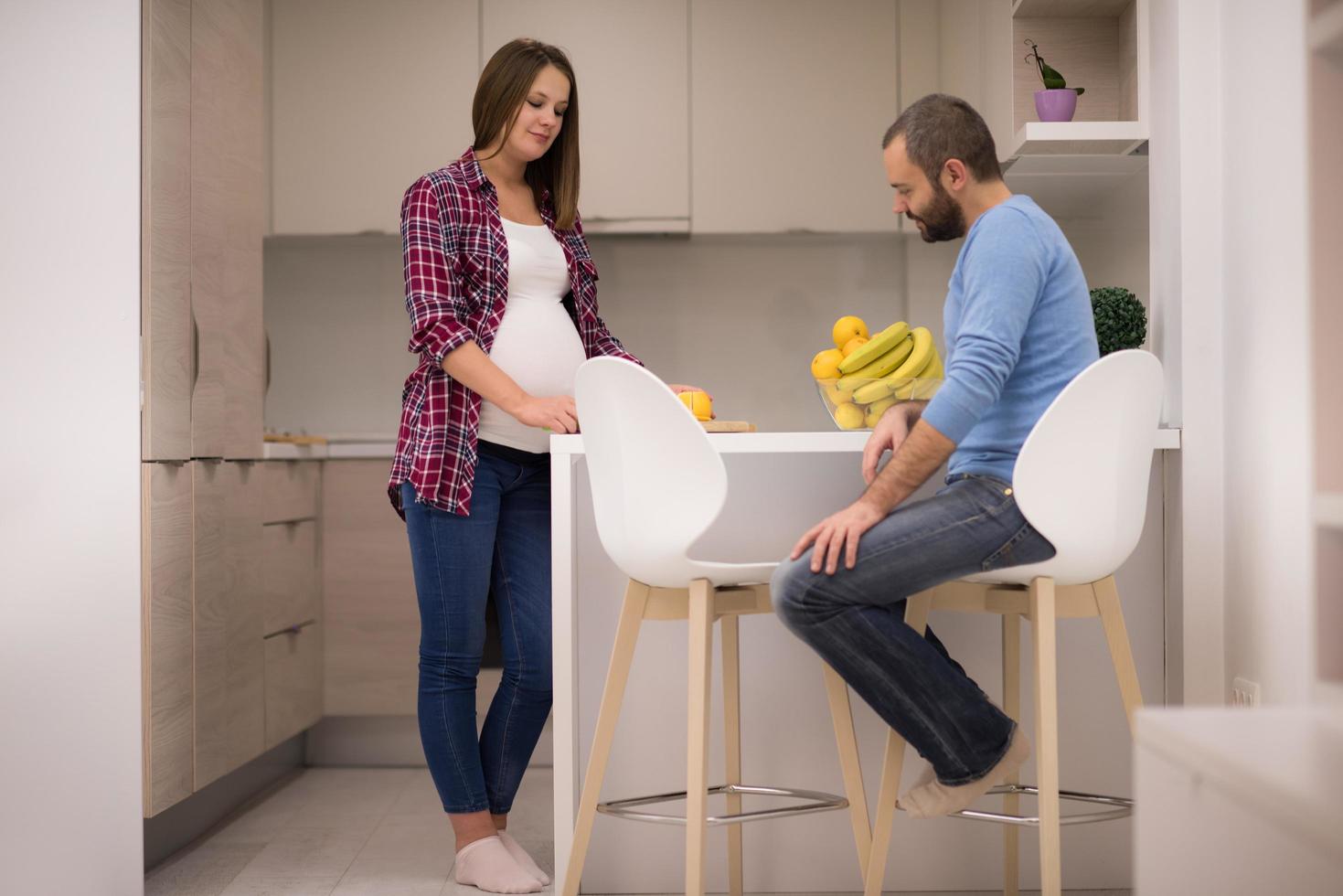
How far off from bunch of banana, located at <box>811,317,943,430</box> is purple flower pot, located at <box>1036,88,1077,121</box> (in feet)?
2.32

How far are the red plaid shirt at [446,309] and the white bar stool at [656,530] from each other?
440 mm

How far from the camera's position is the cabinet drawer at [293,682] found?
2.74 m

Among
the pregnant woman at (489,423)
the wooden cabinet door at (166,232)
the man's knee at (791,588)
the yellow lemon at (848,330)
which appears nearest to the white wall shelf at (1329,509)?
the man's knee at (791,588)

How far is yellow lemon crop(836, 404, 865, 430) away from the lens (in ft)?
6.23

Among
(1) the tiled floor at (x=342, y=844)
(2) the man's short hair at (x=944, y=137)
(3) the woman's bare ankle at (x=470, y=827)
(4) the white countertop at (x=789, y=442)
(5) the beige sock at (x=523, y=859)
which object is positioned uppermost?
(2) the man's short hair at (x=944, y=137)

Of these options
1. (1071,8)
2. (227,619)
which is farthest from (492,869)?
(1071,8)

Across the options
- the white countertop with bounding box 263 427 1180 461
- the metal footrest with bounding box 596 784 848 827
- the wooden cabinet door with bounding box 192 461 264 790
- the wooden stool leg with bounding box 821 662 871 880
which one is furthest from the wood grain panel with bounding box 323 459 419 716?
the wooden stool leg with bounding box 821 662 871 880

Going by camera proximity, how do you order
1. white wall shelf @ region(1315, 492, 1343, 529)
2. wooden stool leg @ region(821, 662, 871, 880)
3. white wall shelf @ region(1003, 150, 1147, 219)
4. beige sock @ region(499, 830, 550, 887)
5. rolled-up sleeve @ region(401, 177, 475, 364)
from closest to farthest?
white wall shelf @ region(1315, 492, 1343, 529), wooden stool leg @ region(821, 662, 871, 880), rolled-up sleeve @ region(401, 177, 475, 364), beige sock @ region(499, 830, 550, 887), white wall shelf @ region(1003, 150, 1147, 219)

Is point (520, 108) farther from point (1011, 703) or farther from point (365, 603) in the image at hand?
point (365, 603)

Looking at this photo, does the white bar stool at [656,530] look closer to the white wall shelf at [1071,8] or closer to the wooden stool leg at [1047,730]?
the wooden stool leg at [1047,730]

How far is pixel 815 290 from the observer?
3814 mm

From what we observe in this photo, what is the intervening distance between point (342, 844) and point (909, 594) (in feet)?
4.68

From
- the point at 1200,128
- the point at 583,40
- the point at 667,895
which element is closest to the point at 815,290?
the point at 583,40

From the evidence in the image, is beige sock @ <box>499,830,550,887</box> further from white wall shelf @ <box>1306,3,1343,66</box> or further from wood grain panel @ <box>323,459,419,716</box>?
white wall shelf @ <box>1306,3,1343,66</box>
